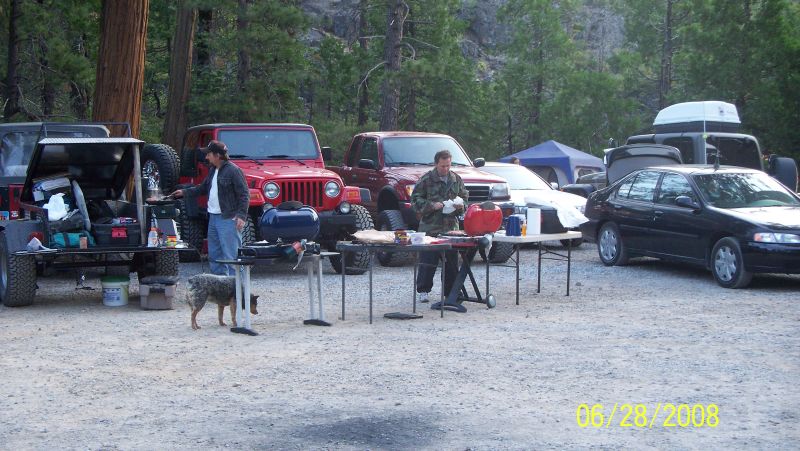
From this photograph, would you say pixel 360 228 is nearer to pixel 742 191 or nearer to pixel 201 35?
pixel 742 191

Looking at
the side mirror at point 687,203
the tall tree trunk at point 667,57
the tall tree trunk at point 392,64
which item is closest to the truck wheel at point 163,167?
the side mirror at point 687,203

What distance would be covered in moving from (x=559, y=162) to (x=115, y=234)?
22.1 metres

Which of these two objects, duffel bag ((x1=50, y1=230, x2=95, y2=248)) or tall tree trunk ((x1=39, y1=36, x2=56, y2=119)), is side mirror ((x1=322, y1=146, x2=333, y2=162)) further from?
tall tree trunk ((x1=39, y1=36, x2=56, y2=119))

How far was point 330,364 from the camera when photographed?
8234 mm

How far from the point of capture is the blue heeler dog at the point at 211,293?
9.77 m

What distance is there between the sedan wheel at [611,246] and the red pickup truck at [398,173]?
156 cm

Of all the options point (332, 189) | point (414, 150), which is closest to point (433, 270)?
point (332, 189)

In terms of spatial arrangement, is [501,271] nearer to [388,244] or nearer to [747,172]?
[747,172]

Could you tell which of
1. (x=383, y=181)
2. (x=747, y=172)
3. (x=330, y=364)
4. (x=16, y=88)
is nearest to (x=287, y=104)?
(x=16, y=88)

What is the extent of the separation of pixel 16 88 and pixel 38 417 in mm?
21941

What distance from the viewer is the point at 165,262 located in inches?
482

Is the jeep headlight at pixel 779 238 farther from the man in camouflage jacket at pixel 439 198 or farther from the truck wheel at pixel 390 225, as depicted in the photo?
the truck wheel at pixel 390 225

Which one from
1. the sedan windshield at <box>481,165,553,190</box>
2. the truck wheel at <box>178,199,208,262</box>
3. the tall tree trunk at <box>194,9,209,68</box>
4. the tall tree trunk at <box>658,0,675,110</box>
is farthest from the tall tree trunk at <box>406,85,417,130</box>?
the truck wheel at <box>178,199,208,262</box>

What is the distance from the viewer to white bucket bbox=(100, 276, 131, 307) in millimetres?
11703
